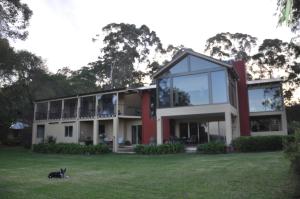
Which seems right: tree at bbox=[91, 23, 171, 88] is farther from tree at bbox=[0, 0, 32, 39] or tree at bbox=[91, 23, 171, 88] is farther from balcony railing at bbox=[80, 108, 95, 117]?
tree at bbox=[0, 0, 32, 39]

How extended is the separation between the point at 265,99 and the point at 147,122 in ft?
31.9

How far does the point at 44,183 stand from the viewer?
931 cm

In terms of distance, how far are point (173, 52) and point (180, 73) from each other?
23.3 m

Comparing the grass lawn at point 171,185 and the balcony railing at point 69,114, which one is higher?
the balcony railing at point 69,114

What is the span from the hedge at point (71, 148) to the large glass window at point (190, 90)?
21.1 feet

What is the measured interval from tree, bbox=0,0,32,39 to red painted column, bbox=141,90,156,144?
11.0 m

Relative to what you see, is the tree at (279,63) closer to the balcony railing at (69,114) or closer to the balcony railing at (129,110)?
the balcony railing at (129,110)

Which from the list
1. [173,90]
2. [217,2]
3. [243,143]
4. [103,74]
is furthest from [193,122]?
[103,74]

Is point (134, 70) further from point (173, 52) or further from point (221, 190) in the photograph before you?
point (221, 190)

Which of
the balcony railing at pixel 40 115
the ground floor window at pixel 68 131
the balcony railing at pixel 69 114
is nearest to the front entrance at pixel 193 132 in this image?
the balcony railing at pixel 69 114

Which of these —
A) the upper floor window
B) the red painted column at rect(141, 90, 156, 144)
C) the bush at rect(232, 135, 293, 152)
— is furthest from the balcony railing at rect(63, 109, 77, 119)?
the bush at rect(232, 135, 293, 152)

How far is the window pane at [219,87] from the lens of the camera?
19891 mm

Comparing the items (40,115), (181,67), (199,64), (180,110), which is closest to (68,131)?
(40,115)

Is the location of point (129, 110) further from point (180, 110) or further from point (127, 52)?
point (127, 52)
